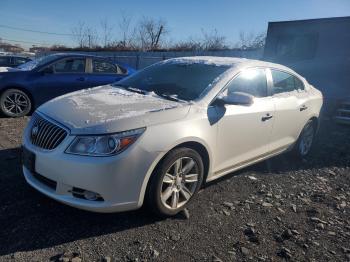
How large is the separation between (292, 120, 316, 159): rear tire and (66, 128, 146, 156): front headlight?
349cm

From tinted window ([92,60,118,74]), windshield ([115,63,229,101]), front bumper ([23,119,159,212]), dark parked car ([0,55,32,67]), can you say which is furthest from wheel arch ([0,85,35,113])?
dark parked car ([0,55,32,67])

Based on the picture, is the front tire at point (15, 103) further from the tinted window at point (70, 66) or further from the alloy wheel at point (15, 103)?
the tinted window at point (70, 66)

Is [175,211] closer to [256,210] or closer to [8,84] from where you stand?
[256,210]

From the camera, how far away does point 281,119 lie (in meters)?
4.71

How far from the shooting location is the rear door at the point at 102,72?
8.18 meters

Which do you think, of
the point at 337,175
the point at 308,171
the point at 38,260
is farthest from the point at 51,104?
the point at 337,175

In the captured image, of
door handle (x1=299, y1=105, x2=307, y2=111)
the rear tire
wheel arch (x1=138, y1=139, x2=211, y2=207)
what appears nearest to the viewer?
wheel arch (x1=138, y1=139, x2=211, y2=207)

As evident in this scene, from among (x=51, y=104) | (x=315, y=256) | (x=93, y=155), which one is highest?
(x=51, y=104)

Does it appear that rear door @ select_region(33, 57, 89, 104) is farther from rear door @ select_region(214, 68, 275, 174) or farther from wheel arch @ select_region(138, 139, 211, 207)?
wheel arch @ select_region(138, 139, 211, 207)

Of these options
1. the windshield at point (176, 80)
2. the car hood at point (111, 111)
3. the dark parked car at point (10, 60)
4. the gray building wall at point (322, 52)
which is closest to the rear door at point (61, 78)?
the windshield at point (176, 80)

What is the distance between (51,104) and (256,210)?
2531 mm

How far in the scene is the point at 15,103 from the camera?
736 centimetres

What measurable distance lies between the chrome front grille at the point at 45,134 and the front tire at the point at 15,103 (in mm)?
4286

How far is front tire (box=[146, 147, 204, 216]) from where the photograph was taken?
3.20m
